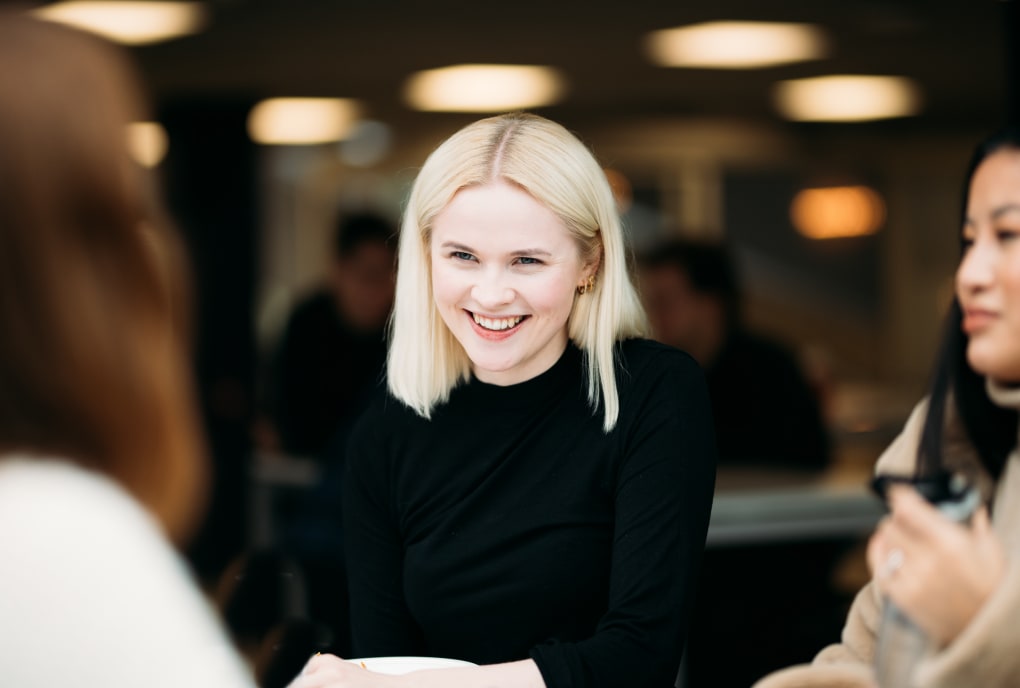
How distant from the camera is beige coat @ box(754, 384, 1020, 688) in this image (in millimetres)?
1305

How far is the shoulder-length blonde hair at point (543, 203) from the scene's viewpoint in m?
1.78

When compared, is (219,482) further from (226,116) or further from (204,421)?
(226,116)

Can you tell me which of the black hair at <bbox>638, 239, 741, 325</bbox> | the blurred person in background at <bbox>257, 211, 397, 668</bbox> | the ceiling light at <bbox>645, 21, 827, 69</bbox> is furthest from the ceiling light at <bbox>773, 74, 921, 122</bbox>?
the blurred person in background at <bbox>257, 211, 397, 668</bbox>

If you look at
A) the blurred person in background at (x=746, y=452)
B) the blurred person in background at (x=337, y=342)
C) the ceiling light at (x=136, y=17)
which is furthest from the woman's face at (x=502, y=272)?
the ceiling light at (x=136, y=17)

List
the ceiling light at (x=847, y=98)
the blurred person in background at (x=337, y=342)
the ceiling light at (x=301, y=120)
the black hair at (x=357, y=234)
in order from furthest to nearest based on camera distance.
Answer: the ceiling light at (x=301, y=120)
the ceiling light at (x=847, y=98)
the black hair at (x=357, y=234)
the blurred person in background at (x=337, y=342)

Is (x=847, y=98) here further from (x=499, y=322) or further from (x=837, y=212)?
(x=499, y=322)

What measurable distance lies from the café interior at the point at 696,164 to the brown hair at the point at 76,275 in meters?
1.33

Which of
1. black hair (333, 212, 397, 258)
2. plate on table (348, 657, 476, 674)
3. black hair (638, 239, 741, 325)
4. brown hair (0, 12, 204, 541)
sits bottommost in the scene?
black hair (638, 239, 741, 325)

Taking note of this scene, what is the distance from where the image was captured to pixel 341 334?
497 cm

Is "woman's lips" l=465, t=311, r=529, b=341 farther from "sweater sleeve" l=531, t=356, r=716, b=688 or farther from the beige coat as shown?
the beige coat

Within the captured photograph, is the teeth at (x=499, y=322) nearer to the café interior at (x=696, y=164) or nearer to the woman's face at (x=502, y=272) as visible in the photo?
the woman's face at (x=502, y=272)

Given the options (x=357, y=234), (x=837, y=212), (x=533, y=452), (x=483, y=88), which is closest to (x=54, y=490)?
(x=533, y=452)

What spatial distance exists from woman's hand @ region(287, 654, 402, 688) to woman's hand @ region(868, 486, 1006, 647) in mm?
670

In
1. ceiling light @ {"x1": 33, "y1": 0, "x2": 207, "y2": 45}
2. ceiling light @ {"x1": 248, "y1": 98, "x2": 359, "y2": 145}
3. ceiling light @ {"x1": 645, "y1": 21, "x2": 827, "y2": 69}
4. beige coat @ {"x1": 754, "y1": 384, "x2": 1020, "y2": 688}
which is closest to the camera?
beige coat @ {"x1": 754, "y1": 384, "x2": 1020, "y2": 688}
